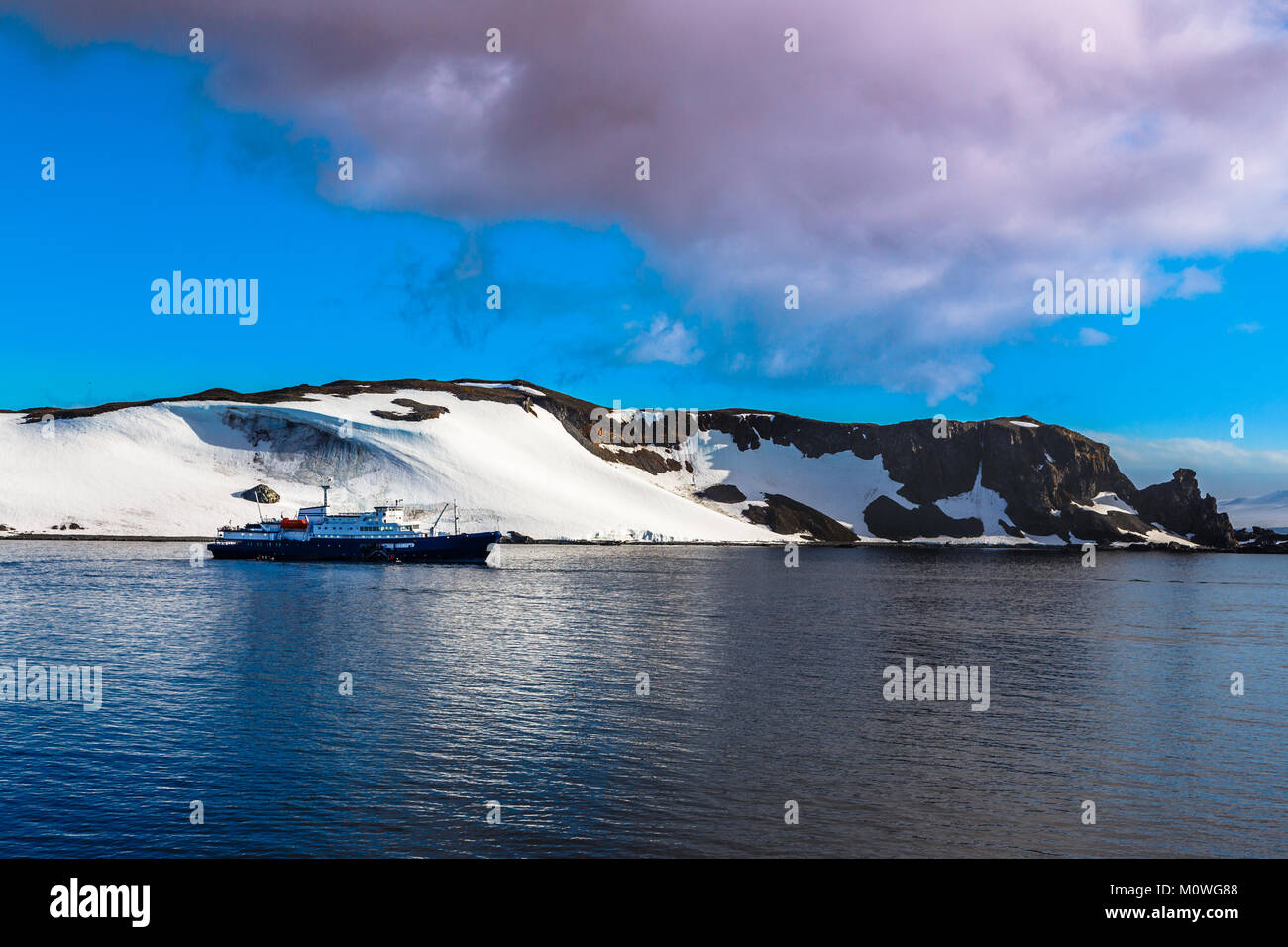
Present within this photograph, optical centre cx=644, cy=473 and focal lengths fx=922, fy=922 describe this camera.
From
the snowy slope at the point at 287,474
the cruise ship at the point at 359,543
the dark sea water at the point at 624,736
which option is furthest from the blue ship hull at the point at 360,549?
the dark sea water at the point at 624,736

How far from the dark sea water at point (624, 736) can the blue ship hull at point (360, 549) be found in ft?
177

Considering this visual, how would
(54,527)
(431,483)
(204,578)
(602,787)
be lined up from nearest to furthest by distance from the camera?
(602,787)
(204,578)
(54,527)
(431,483)

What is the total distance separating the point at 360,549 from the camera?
376ft

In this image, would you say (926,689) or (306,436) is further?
(306,436)

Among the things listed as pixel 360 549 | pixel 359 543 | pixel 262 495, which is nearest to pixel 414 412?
pixel 262 495

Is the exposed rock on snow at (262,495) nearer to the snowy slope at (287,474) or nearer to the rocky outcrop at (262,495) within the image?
the rocky outcrop at (262,495)

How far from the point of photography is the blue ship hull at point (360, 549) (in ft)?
376

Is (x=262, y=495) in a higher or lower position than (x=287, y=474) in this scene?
lower

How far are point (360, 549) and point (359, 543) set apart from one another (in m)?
0.84

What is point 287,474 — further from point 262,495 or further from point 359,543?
point 359,543

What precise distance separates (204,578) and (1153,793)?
75537mm
